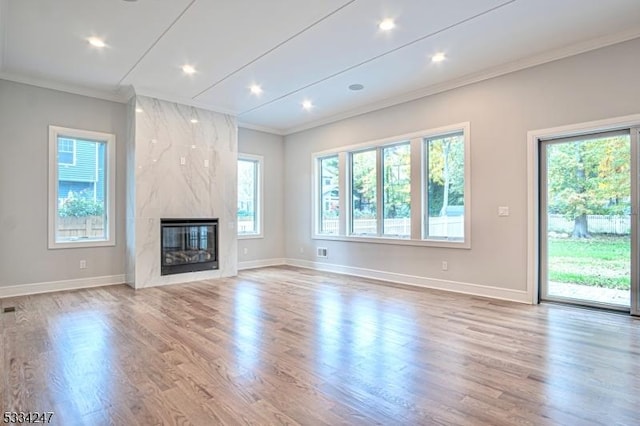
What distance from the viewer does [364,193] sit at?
666 cm

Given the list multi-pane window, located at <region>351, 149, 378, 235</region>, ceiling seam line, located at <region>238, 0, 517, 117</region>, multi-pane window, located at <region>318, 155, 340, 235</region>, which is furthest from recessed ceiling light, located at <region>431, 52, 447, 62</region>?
multi-pane window, located at <region>318, 155, 340, 235</region>

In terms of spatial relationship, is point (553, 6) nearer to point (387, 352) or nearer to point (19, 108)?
point (387, 352)

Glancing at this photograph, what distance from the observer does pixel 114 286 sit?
5645 millimetres

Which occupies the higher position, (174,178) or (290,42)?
(290,42)

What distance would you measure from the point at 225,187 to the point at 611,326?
5.72 meters

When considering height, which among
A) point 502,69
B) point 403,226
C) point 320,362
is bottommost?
point 320,362

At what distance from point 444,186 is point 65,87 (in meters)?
5.82

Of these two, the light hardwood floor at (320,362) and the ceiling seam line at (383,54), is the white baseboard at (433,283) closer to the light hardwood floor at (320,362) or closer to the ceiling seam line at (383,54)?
the light hardwood floor at (320,362)

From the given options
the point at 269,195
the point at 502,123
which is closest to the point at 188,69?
the point at 269,195

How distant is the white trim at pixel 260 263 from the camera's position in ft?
24.3

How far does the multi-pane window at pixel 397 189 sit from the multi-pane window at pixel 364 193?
20 cm

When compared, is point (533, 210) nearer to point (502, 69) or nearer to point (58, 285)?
point (502, 69)

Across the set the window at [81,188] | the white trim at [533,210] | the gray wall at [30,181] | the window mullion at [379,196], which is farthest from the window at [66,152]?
the white trim at [533,210]

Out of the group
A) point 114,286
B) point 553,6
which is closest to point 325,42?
point 553,6
